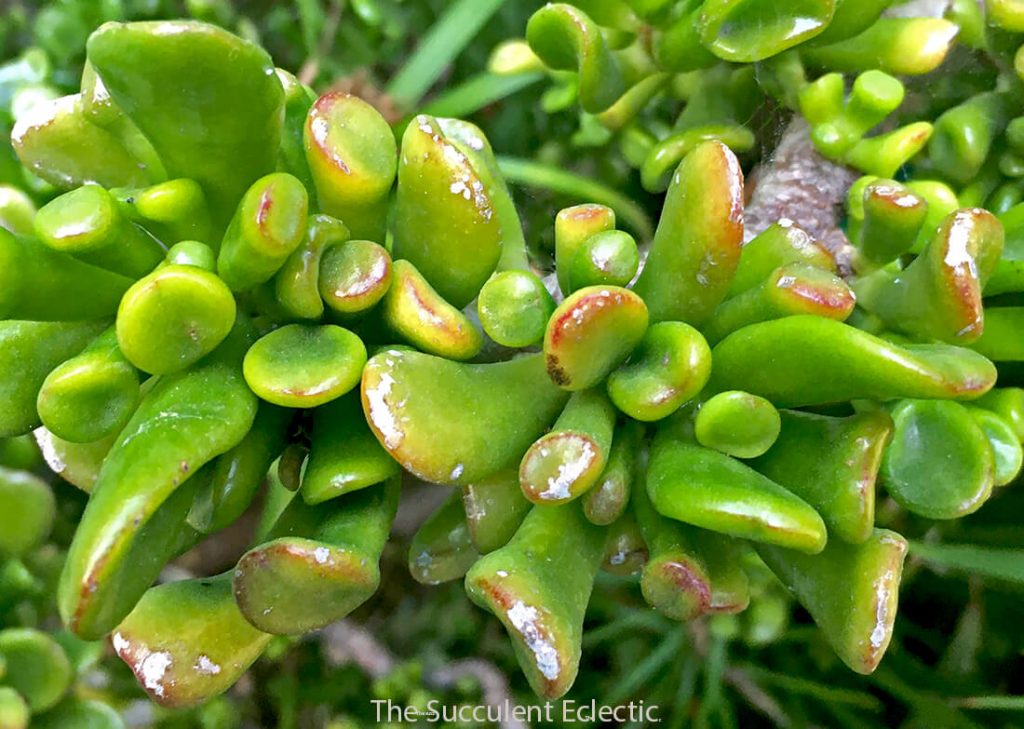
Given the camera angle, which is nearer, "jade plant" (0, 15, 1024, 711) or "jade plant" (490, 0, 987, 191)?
"jade plant" (0, 15, 1024, 711)

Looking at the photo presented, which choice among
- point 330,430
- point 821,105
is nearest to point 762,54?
point 821,105

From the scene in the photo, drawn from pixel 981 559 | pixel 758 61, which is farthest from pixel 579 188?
pixel 981 559

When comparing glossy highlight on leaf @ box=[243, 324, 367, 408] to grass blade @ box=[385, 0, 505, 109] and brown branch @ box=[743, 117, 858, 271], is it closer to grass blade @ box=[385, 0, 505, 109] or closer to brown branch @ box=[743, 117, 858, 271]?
brown branch @ box=[743, 117, 858, 271]

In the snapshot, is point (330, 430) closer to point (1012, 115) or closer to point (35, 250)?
point (35, 250)

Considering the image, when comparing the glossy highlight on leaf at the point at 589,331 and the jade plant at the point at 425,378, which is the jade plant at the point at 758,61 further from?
the glossy highlight on leaf at the point at 589,331

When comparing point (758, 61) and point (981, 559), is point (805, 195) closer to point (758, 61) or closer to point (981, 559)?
point (758, 61)

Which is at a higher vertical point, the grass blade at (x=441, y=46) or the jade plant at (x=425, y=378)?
the jade plant at (x=425, y=378)

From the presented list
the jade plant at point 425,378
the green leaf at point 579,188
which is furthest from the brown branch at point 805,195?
the green leaf at point 579,188

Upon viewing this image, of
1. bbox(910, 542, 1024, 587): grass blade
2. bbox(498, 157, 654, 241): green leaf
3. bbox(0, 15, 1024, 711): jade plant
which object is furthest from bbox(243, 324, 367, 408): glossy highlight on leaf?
bbox(910, 542, 1024, 587): grass blade
